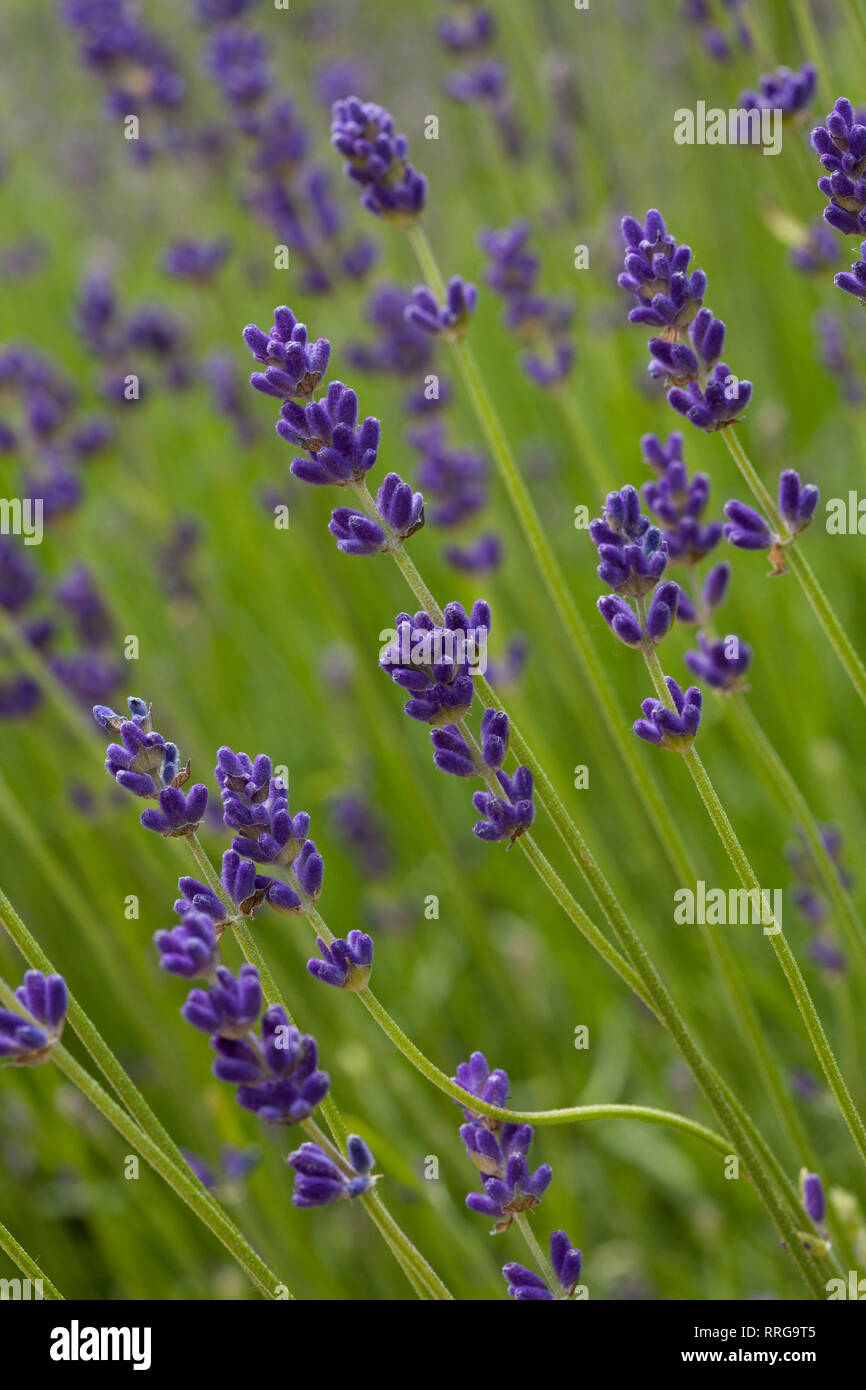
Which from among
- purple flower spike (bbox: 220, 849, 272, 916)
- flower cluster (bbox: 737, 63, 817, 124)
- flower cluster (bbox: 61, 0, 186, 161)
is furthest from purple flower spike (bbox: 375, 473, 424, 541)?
flower cluster (bbox: 61, 0, 186, 161)

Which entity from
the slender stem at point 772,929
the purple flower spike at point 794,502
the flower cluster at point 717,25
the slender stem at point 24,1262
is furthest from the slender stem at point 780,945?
the flower cluster at point 717,25

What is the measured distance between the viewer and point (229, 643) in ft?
13.0

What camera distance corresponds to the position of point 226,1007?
40.6 inches

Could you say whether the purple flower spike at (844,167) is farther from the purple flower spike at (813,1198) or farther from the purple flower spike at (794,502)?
the purple flower spike at (813,1198)

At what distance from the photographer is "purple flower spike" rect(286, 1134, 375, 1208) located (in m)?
1.11

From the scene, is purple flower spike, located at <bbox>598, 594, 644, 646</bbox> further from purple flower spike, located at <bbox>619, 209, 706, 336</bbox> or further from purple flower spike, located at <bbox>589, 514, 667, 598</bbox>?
purple flower spike, located at <bbox>619, 209, 706, 336</bbox>

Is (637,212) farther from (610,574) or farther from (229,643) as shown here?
(610,574)

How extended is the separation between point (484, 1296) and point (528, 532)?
1.23m

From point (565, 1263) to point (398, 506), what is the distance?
0.74 m

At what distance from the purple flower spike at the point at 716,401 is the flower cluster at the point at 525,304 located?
1.12 meters

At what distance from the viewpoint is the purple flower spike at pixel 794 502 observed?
1.38 metres

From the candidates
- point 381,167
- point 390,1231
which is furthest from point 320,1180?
point 381,167

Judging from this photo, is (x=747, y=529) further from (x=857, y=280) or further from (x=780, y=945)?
(x=780, y=945)
